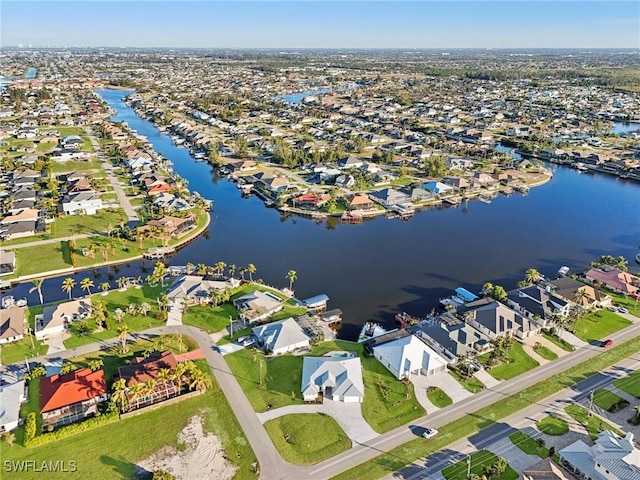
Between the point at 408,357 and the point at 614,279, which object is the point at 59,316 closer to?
the point at 408,357

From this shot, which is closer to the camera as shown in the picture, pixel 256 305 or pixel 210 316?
pixel 210 316

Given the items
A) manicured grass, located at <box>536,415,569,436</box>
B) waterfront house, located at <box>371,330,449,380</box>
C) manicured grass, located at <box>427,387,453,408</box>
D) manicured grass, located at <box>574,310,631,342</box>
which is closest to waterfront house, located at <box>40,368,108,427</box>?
waterfront house, located at <box>371,330,449,380</box>

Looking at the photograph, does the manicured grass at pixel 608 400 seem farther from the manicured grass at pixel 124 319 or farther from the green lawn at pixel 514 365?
the manicured grass at pixel 124 319

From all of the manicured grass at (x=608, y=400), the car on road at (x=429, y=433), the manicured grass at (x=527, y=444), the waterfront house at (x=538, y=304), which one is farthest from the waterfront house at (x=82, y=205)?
the manicured grass at (x=608, y=400)

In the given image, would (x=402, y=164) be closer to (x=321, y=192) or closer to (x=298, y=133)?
(x=321, y=192)

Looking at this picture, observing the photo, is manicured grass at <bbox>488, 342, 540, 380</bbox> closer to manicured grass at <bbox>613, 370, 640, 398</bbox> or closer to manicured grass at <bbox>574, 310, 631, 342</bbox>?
manicured grass at <bbox>613, 370, 640, 398</bbox>

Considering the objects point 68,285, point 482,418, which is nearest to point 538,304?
point 482,418

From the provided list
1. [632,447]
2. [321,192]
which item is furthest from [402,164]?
[632,447]
